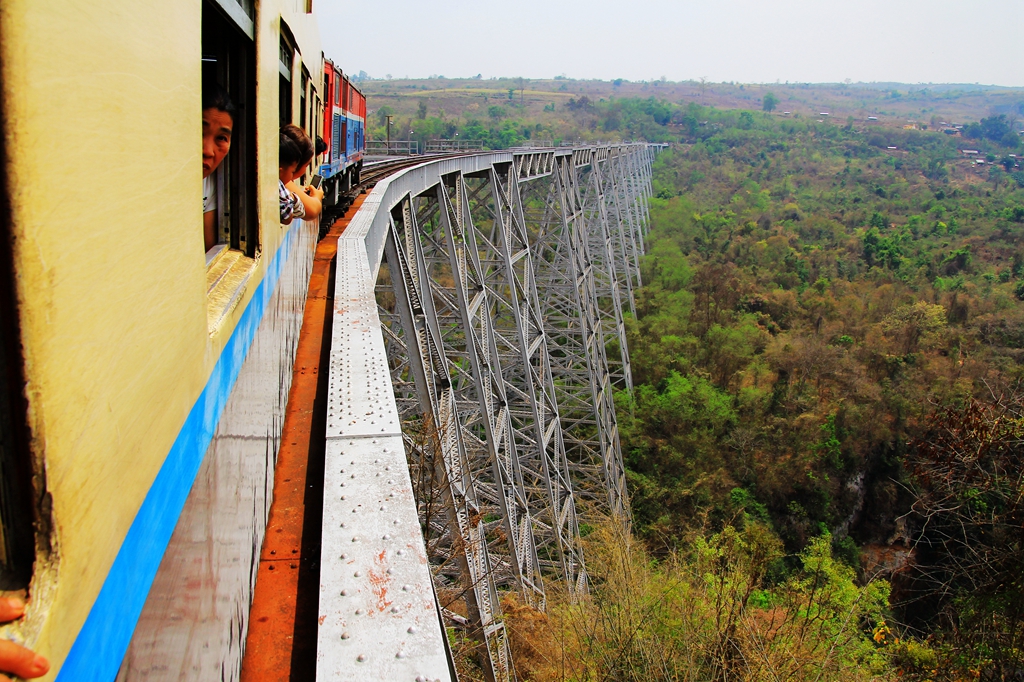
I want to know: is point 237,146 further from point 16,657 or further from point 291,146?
point 16,657

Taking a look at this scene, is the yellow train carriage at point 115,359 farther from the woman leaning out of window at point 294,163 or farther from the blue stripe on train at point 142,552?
the woman leaning out of window at point 294,163

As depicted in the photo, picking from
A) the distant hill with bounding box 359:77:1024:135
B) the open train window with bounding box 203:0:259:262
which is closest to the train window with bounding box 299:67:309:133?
the open train window with bounding box 203:0:259:262

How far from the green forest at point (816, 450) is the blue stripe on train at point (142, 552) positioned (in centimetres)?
458

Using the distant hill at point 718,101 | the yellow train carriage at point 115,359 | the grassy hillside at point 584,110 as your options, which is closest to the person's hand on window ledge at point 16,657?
the yellow train carriage at point 115,359

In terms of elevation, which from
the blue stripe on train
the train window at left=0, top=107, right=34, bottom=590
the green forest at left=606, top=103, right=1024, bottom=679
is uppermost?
the train window at left=0, top=107, right=34, bottom=590

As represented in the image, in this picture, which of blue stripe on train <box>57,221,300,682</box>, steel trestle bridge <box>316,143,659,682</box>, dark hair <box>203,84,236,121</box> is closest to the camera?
blue stripe on train <box>57,221,300,682</box>

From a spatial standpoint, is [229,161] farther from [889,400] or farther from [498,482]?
[889,400]

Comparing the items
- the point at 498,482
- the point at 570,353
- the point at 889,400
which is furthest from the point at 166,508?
the point at 889,400

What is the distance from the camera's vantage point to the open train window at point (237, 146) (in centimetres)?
186

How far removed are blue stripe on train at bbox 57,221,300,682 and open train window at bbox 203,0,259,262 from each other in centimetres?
55

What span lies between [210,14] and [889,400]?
2073 centimetres

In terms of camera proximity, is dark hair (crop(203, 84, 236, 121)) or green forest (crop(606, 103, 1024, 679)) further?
green forest (crop(606, 103, 1024, 679))

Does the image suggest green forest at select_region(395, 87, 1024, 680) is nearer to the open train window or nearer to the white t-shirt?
the open train window

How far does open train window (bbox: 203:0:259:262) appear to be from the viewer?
73.0 inches
